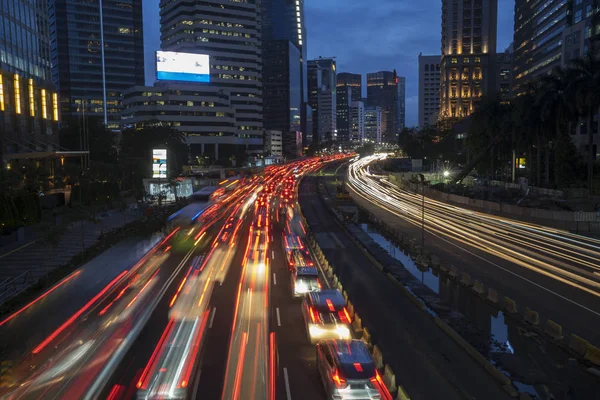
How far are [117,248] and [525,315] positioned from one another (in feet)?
99.8

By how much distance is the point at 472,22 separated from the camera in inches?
7151

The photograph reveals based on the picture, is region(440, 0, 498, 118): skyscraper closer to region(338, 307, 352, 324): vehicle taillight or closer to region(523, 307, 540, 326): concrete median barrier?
region(523, 307, 540, 326): concrete median barrier

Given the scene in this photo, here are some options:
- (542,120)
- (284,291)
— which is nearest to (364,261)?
(284,291)

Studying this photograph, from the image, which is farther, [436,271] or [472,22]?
[472,22]

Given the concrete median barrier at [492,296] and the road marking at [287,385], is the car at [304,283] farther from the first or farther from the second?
the road marking at [287,385]

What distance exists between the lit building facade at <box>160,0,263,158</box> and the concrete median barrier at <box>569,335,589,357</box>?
493 ft

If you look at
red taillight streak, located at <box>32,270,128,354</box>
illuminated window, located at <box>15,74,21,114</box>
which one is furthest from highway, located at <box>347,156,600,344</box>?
illuminated window, located at <box>15,74,21,114</box>

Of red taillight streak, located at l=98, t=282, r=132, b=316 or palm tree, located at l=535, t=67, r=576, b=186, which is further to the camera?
palm tree, located at l=535, t=67, r=576, b=186

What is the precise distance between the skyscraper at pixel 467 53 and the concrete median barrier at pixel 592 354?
17230 centimetres

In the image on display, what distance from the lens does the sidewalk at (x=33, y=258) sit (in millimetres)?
28992

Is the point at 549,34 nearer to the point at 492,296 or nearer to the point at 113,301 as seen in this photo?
the point at 492,296

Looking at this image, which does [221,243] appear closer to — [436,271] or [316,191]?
[436,271]

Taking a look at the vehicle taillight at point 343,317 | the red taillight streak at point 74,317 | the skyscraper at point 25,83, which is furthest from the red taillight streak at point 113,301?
the skyscraper at point 25,83

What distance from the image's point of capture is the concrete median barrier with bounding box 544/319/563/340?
20.6m
